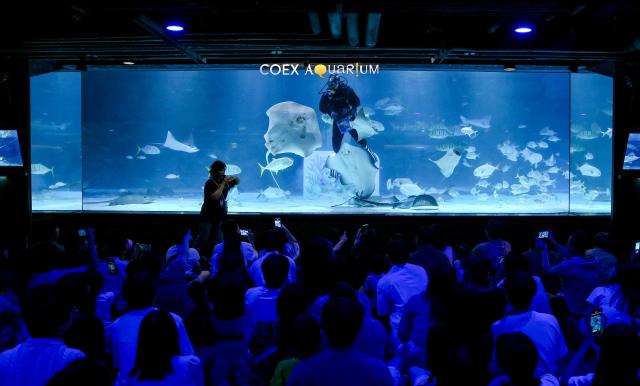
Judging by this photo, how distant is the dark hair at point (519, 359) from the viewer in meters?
2.36

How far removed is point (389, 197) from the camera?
1184 cm

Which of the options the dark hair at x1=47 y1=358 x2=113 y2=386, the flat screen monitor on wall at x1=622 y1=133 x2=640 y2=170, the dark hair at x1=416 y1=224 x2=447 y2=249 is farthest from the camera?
the flat screen monitor on wall at x1=622 y1=133 x2=640 y2=170

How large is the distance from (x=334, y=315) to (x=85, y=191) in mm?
10874

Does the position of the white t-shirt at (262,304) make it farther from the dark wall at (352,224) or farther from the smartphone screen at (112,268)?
the dark wall at (352,224)

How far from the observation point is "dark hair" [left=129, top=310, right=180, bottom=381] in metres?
2.50

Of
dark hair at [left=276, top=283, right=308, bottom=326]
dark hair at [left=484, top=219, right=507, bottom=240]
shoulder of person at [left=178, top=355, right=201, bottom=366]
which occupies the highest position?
dark hair at [left=484, top=219, right=507, bottom=240]

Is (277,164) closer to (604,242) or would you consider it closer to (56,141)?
(56,141)

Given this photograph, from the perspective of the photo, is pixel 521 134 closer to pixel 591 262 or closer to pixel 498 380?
pixel 591 262

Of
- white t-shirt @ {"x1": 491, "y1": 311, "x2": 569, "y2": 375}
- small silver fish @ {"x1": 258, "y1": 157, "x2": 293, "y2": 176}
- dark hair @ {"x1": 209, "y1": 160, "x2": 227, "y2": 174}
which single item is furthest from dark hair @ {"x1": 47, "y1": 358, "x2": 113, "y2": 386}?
small silver fish @ {"x1": 258, "y1": 157, "x2": 293, "y2": 176}

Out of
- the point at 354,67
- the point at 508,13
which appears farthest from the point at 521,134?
the point at 508,13

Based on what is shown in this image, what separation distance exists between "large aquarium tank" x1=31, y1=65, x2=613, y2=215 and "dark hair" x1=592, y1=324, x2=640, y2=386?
350 inches

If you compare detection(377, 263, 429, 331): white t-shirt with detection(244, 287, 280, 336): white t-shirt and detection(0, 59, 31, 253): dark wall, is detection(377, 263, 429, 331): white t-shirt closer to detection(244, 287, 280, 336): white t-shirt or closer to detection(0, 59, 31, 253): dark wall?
detection(244, 287, 280, 336): white t-shirt

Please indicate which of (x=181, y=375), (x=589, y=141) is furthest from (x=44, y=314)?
(x=589, y=141)

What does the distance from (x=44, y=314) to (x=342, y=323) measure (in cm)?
124
